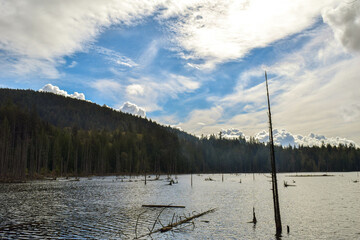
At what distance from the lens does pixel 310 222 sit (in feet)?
→ 116

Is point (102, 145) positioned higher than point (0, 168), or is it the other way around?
point (102, 145)

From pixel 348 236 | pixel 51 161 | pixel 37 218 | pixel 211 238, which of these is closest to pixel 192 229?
pixel 211 238

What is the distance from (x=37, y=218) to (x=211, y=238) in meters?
22.5

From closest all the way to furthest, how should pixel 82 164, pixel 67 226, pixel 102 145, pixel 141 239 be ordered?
pixel 141 239
pixel 67 226
pixel 82 164
pixel 102 145

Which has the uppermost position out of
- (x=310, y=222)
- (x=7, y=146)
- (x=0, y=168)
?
(x=7, y=146)

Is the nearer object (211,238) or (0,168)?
(211,238)

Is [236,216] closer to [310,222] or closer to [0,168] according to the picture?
[310,222]

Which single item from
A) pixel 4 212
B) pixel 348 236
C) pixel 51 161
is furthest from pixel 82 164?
pixel 348 236

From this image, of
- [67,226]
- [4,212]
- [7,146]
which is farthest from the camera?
[7,146]

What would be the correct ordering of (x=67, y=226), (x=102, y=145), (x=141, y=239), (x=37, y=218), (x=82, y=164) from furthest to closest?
1. (x=102, y=145)
2. (x=82, y=164)
3. (x=37, y=218)
4. (x=67, y=226)
5. (x=141, y=239)

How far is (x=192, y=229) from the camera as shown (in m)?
29.8

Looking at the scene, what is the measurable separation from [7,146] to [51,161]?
5070 cm

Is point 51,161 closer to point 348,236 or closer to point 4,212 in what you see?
point 4,212

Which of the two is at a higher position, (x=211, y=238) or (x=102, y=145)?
(x=102, y=145)
